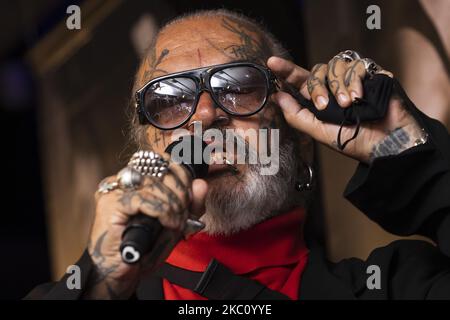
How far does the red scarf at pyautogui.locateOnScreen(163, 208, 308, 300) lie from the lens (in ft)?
4.94

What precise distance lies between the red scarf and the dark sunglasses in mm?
262

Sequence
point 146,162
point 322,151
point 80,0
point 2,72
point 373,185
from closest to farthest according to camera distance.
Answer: point 146,162 → point 373,185 → point 322,151 → point 80,0 → point 2,72

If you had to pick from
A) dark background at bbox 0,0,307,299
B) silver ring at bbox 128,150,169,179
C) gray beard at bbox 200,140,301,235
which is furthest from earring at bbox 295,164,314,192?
dark background at bbox 0,0,307,299

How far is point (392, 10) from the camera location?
203 cm

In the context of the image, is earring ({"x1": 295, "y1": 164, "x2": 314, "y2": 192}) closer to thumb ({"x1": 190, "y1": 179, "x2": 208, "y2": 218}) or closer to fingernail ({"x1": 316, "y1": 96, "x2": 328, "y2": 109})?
fingernail ({"x1": 316, "y1": 96, "x2": 328, "y2": 109})

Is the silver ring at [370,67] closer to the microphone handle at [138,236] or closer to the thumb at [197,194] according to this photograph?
the thumb at [197,194]

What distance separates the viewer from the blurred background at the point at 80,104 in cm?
217

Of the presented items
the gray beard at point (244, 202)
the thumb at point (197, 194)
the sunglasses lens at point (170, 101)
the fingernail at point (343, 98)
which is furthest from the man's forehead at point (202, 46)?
the thumb at point (197, 194)

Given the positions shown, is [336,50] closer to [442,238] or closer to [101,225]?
[442,238]

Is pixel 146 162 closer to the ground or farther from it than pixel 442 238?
farther from it

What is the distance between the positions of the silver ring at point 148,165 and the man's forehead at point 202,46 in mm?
486

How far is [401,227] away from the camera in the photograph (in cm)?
134
